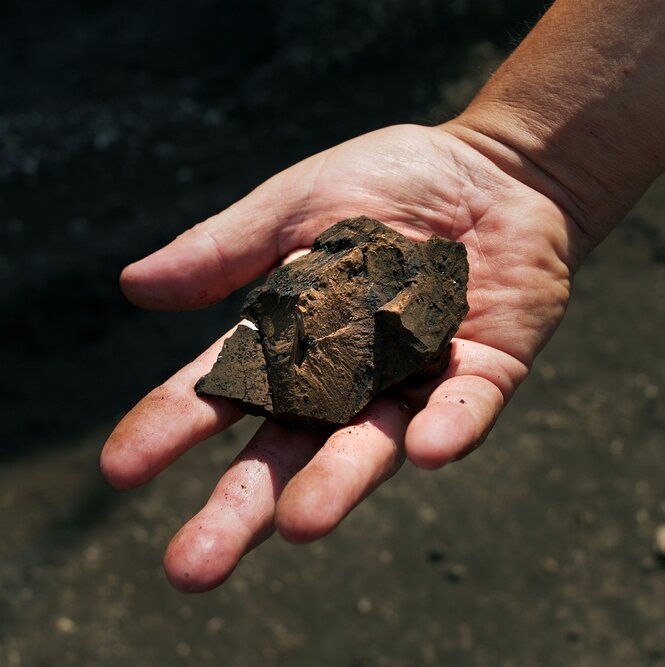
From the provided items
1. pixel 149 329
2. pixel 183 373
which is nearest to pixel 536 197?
pixel 183 373

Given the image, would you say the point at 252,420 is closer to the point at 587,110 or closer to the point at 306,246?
the point at 306,246

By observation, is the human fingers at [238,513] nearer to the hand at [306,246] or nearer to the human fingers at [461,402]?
the hand at [306,246]

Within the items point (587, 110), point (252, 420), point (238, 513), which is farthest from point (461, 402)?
point (252, 420)

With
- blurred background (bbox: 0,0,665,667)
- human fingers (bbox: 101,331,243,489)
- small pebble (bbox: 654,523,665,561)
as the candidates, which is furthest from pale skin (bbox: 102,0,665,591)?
small pebble (bbox: 654,523,665,561)

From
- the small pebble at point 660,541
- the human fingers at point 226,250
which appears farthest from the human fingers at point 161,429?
the small pebble at point 660,541

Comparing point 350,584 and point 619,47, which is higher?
point 619,47

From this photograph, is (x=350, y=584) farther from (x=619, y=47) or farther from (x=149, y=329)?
(x=619, y=47)

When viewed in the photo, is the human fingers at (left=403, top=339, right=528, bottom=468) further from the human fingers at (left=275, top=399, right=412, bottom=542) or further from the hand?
the human fingers at (left=275, top=399, right=412, bottom=542)
